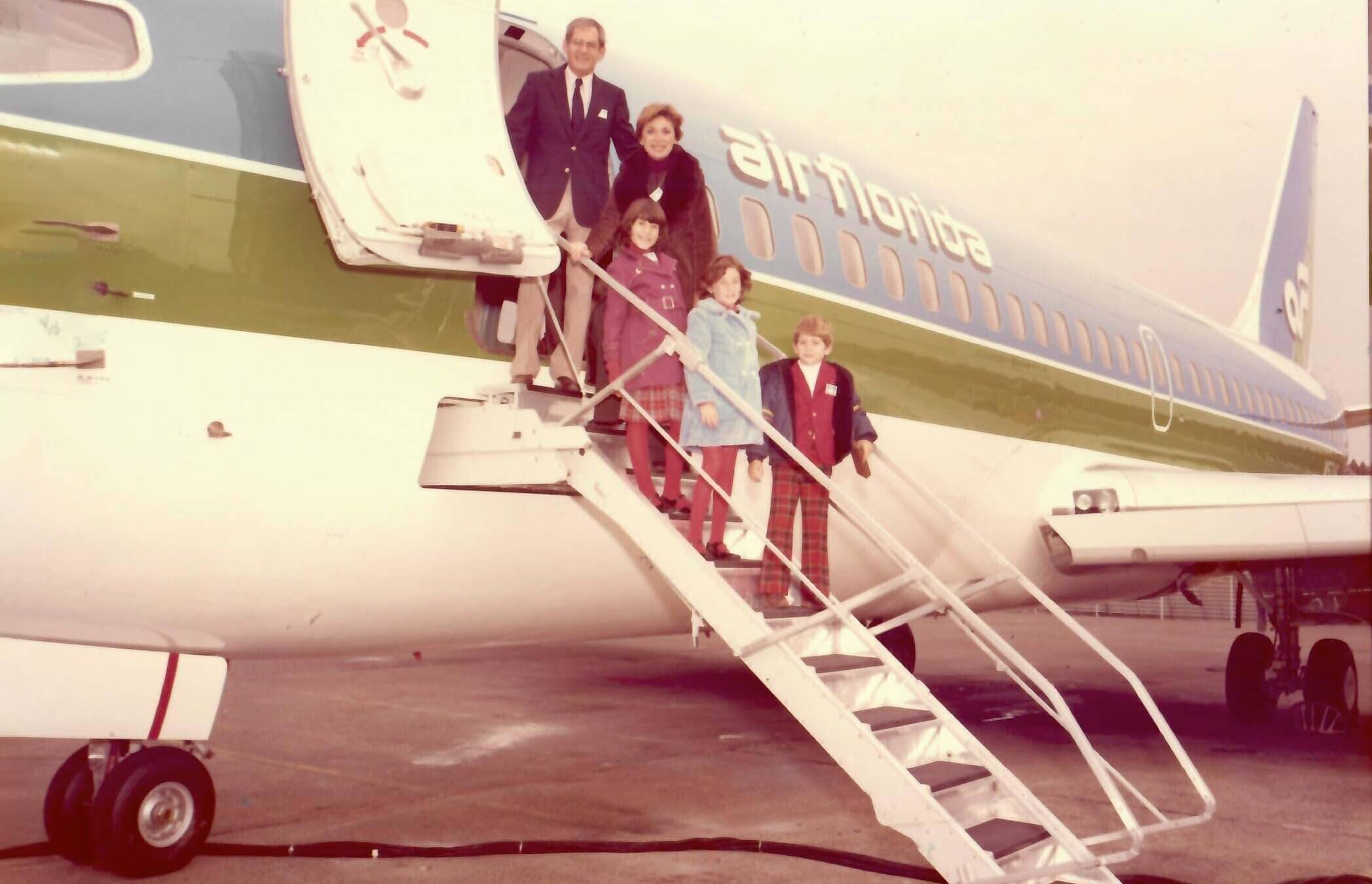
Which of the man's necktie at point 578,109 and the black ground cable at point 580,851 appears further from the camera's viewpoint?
the man's necktie at point 578,109

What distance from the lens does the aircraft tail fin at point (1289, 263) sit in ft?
58.2

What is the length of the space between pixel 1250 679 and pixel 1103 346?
3.81 meters

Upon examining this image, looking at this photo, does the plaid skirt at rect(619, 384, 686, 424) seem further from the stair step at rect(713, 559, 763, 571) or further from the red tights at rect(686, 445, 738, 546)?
the stair step at rect(713, 559, 763, 571)

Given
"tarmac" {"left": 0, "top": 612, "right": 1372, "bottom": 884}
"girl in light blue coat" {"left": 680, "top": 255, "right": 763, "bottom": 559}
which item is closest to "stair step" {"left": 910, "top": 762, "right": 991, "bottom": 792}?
"tarmac" {"left": 0, "top": 612, "right": 1372, "bottom": 884}

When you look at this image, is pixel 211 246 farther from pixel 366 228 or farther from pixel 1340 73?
pixel 1340 73

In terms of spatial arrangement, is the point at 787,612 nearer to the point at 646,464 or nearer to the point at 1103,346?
the point at 646,464

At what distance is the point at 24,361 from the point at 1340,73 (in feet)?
23.4

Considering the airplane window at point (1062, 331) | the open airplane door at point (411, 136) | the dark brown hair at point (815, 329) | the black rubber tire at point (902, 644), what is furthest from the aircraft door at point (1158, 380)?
the open airplane door at point (411, 136)

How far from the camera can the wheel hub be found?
4906mm

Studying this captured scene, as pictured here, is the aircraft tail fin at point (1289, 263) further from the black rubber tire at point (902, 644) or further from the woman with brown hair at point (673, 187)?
the woman with brown hair at point (673, 187)

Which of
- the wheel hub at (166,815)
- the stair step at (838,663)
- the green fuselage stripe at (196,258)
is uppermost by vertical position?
the green fuselage stripe at (196,258)

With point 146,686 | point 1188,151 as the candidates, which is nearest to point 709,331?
point 146,686

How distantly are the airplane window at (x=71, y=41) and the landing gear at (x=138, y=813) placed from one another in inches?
105

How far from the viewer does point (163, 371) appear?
4.23 meters
